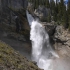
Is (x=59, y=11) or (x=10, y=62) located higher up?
(x=59, y=11)

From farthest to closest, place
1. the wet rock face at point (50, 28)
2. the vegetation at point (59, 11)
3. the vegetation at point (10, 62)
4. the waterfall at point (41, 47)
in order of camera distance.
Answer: the vegetation at point (59, 11) → the wet rock face at point (50, 28) → the waterfall at point (41, 47) → the vegetation at point (10, 62)

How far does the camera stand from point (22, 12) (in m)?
55.9

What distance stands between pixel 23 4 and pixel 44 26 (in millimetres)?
11270

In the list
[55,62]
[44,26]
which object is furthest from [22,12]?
[55,62]

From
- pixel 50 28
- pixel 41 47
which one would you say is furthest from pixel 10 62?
pixel 50 28

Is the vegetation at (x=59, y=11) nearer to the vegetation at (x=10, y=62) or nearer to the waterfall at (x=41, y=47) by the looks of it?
the waterfall at (x=41, y=47)

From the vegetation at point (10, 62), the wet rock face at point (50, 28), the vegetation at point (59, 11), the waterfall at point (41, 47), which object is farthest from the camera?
the vegetation at point (59, 11)

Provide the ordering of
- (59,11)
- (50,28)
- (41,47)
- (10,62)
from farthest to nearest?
(59,11) < (50,28) < (41,47) < (10,62)

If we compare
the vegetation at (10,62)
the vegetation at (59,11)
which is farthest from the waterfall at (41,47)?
the vegetation at (10,62)

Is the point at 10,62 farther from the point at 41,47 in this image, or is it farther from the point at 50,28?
the point at 50,28

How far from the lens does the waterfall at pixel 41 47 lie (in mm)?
48588

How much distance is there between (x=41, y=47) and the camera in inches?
2055

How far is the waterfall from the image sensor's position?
48.6 m

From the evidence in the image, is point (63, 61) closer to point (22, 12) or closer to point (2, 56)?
point (22, 12)
